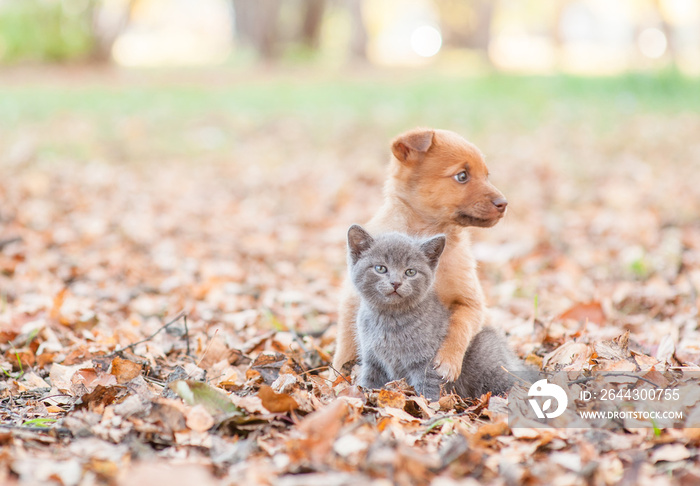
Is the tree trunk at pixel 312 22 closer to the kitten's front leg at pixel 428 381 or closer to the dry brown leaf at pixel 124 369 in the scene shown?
the dry brown leaf at pixel 124 369

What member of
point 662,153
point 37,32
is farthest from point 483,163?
point 37,32

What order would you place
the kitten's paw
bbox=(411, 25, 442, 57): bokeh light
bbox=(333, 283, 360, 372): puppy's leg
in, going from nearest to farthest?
the kitten's paw
bbox=(333, 283, 360, 372): puppy's leg
bbox=(411, 25, 442, 57): bokeh light

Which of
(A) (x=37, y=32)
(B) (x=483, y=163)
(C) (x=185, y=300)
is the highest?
(A) (x=37, y=32)

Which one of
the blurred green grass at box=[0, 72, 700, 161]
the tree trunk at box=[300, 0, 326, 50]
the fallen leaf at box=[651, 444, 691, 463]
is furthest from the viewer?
the tree trunk at box=[300, 0, 326, 50]

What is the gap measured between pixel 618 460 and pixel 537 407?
1.84ft

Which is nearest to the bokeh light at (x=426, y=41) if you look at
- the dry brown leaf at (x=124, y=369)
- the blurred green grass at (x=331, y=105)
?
the blurred green grass at (x=331, y=105)

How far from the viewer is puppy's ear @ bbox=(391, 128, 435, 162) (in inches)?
162

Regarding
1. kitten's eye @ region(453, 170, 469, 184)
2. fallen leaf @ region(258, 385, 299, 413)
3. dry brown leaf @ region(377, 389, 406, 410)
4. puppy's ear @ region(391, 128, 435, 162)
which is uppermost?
puppy's ear @ region(391, 128, 435, 162)

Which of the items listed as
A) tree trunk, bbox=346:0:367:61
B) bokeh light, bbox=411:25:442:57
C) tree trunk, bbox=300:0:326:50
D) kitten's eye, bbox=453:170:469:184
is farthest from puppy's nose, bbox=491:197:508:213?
bokeh light, bbox=411:25:442:57

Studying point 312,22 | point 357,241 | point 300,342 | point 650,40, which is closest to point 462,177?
point 357,241

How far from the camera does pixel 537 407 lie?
3426 millimetres

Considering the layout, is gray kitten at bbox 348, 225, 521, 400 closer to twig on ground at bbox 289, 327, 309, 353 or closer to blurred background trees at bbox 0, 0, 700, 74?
twig on ground at bbox 289, 327, 309, 353

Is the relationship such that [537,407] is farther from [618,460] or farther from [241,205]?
[241,205]

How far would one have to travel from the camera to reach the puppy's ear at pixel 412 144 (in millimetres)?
4113
